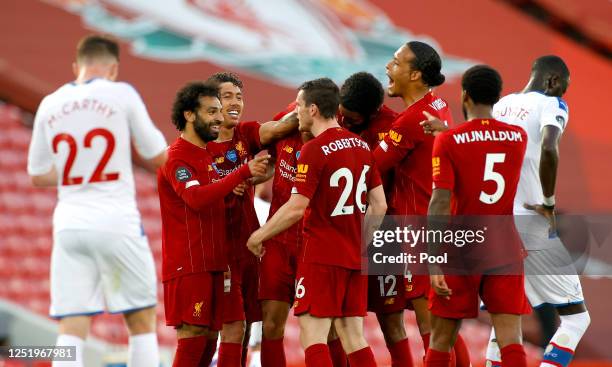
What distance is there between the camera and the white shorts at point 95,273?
5.42 m

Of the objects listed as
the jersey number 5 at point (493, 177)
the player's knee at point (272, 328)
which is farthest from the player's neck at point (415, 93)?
the player's knee at point (272, 328)

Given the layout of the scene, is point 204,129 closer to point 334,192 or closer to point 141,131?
point 141,131

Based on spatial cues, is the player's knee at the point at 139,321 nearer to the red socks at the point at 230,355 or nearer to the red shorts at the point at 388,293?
the red socks at the point at 230,355

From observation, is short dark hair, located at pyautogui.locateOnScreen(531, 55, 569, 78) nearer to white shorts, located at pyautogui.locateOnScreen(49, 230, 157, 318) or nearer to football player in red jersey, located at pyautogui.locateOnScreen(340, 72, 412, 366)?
football player in red jersey, located at pyautogui.locateOnScreen(340, 72, 412, 366)

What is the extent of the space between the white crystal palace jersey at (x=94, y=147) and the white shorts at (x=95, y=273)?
6cm

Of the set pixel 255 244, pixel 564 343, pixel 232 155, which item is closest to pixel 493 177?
pixel 255 244

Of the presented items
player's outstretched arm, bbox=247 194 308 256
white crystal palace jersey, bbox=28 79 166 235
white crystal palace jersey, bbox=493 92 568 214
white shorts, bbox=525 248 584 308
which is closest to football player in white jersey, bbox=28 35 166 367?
white crystal palace jersey, bbox=28 79 166 235

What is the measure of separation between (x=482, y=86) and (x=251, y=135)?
150cm

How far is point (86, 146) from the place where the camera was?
212 inches

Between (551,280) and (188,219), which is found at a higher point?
(188,219)

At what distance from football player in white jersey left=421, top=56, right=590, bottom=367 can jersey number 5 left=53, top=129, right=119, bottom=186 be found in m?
2.44

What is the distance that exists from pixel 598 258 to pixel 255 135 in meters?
5.22

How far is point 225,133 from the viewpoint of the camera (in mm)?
6105

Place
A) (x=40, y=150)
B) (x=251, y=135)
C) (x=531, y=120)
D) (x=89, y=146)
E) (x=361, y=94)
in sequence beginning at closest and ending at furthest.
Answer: (x=89, y=146)
(x=40, y=150)
(x=361, y=94)
(x=251, y=135)
(x=531, y=120)
